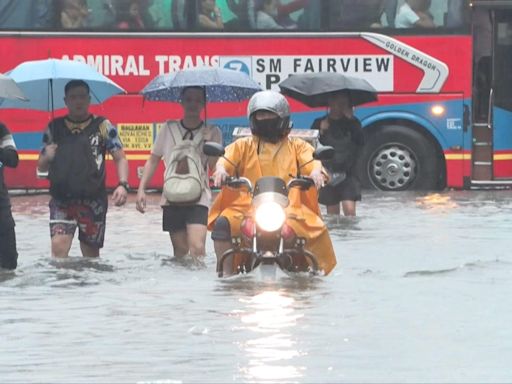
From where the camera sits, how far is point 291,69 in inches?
935

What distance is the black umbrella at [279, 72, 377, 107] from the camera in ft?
58.4

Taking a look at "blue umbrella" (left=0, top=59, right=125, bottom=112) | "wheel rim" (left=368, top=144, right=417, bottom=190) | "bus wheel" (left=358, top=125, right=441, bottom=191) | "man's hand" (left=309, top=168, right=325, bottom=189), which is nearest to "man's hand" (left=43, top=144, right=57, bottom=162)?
"blue umbrella" (left=0, top=59, right=125, bottom=112)

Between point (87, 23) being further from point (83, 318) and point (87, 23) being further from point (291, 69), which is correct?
point (83, 318)

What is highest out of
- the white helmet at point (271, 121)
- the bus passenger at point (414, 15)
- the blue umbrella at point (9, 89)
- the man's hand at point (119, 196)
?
the bus passenger at point (414, 15)

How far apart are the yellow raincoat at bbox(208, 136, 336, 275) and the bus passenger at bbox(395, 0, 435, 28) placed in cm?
1140

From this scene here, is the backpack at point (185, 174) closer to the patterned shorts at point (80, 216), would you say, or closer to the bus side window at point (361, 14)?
the patterned shorts at point (80, 216)

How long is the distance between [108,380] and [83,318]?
2.43 metres

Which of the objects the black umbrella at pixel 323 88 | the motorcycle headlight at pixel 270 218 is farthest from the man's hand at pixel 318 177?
the black umbrella at pixel 323 88

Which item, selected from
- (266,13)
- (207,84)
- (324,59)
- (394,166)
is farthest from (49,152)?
(394,166)

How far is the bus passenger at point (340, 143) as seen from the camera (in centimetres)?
1766

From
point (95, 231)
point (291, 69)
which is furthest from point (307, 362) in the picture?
point (291, 69)

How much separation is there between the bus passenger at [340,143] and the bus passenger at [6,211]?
5079mm

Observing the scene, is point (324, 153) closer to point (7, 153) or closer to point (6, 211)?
point (7, 153)

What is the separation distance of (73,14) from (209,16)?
1.74 m
